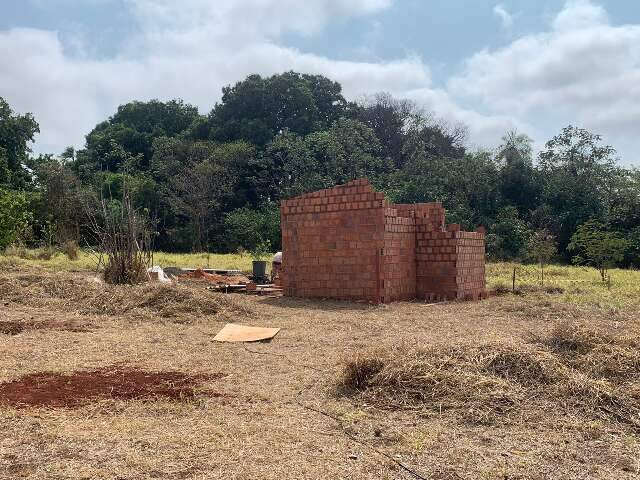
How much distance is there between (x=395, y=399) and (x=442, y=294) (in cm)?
847

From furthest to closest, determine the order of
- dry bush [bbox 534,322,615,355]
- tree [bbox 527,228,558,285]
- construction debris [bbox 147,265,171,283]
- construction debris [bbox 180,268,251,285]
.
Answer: tree [bbox 527,228,558,285] < construction debris [bbox 180,268,251,285] < construction debris [bbox 147,265,171,283] < dry bush [bbox 534,322,615,355]

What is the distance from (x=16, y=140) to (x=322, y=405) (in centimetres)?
3030

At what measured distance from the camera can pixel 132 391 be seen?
5215 mm

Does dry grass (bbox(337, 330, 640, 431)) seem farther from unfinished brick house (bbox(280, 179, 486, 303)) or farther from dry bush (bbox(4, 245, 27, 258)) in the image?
dry bush (bbox(4, 245, 27, 258))

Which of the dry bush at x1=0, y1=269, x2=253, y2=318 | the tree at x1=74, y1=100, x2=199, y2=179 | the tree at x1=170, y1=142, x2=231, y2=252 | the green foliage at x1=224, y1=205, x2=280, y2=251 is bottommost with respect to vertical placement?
the dry bush at x1=0, y1=269, x2=253, y2=318

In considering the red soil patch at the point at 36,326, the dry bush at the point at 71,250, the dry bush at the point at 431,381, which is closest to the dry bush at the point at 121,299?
the red soil patch at the point at 36,326

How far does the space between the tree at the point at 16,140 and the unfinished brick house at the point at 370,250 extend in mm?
21556

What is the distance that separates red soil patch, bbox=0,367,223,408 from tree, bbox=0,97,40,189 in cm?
2659

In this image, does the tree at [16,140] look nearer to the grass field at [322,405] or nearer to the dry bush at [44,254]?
the dry bush at [44,254]

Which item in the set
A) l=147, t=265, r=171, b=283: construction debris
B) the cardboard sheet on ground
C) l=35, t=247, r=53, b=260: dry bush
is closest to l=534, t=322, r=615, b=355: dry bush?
the cardboard sheet on ground

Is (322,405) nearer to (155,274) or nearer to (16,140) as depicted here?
(155,274)

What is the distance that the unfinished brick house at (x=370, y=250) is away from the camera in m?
12.1

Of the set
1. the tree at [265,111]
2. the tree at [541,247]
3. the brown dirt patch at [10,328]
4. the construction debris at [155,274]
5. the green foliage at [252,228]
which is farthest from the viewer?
the tree at [265,111]

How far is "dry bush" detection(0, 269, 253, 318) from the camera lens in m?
9.88
